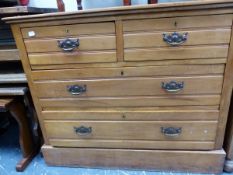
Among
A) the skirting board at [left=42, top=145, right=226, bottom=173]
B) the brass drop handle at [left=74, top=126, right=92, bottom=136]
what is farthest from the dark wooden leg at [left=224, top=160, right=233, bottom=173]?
the brass drop handle at [left=74, top=126, right=92, bottom=136]

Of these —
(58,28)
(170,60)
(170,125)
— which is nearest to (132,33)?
(170,60)

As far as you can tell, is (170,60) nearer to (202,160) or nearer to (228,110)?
(228,110)

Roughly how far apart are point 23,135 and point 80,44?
0.77 metres

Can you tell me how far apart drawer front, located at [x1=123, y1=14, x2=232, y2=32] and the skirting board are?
0.70m

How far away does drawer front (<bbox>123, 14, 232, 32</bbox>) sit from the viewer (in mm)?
902

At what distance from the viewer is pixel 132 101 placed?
1.12m

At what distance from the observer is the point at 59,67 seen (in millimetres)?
1097

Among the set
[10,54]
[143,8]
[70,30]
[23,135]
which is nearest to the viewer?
[143,8]

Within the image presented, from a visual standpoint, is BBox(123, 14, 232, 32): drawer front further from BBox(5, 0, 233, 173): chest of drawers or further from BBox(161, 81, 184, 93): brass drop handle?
BBox(161, 81, 184, 93): brass drop handle

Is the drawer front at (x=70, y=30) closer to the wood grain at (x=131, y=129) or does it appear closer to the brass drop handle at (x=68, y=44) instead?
the brass drop handle at (x=68, y=44)

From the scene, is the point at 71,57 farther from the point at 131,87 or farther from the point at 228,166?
the point at 228,166

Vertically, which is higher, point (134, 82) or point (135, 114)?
point (134, 82)

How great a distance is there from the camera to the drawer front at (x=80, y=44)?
100 cm

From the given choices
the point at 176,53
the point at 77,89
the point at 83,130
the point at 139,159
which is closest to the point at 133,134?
the point at 139,159
